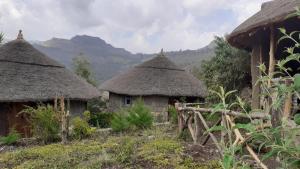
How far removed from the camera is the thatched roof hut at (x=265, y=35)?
8.82m

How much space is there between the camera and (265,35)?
10734 millimetres

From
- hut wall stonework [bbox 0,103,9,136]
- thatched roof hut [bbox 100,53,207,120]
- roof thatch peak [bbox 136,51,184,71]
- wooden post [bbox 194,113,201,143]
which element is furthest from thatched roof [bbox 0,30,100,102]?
wooden post [bbox 194,113,201,143]

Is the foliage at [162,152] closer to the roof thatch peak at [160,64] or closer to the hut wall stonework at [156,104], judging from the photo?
the hut wall stonework at [156,104]

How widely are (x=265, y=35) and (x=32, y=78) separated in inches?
407

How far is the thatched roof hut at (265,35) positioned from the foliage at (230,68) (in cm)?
370

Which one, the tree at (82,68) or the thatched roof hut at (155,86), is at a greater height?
the tree at (82,68)

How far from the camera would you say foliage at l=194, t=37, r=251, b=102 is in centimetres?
1645

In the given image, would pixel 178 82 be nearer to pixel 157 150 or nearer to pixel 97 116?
pixel 97 116

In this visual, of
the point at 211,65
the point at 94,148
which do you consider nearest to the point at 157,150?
the point at 94,148

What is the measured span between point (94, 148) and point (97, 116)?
11.2 m

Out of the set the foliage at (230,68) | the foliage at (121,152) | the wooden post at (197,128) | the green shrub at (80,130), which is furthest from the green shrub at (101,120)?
the wooden post at (197,128)

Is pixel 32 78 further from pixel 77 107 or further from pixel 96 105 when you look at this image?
pixel 96 105

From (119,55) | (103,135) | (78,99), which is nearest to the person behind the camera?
(103,135)

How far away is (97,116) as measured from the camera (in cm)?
1862
